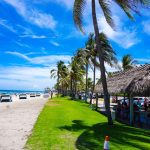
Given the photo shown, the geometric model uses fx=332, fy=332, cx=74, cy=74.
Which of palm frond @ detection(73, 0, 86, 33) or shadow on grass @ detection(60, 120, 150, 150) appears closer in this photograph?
shadow on grass @ detection(60, 120, 150, 150)

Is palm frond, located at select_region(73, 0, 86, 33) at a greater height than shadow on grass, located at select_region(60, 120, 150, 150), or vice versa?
palm frond, located at select_region(73, 0, 86, 33)

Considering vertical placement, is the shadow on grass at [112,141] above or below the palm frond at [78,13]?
below

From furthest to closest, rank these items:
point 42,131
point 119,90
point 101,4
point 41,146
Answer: point 119,90
point 101,4
point 42,131
point 41,146

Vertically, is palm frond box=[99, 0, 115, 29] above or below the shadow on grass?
above

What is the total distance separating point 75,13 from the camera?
20.2 metres

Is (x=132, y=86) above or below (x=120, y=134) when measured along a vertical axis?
above

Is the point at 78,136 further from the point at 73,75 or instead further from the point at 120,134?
the point at 73,75

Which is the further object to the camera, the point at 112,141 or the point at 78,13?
the point at 78,13

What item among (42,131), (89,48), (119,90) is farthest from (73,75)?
(42,131)

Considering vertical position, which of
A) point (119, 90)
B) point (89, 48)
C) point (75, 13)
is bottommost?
point (119, 90)

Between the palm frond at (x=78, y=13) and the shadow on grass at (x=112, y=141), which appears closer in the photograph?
the shadow on grass at (x=112, y=141)

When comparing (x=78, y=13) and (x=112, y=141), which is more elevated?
(x=78, y=13)

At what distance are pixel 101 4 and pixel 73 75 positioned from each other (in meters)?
55.6

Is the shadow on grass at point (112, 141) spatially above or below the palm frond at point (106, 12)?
below
